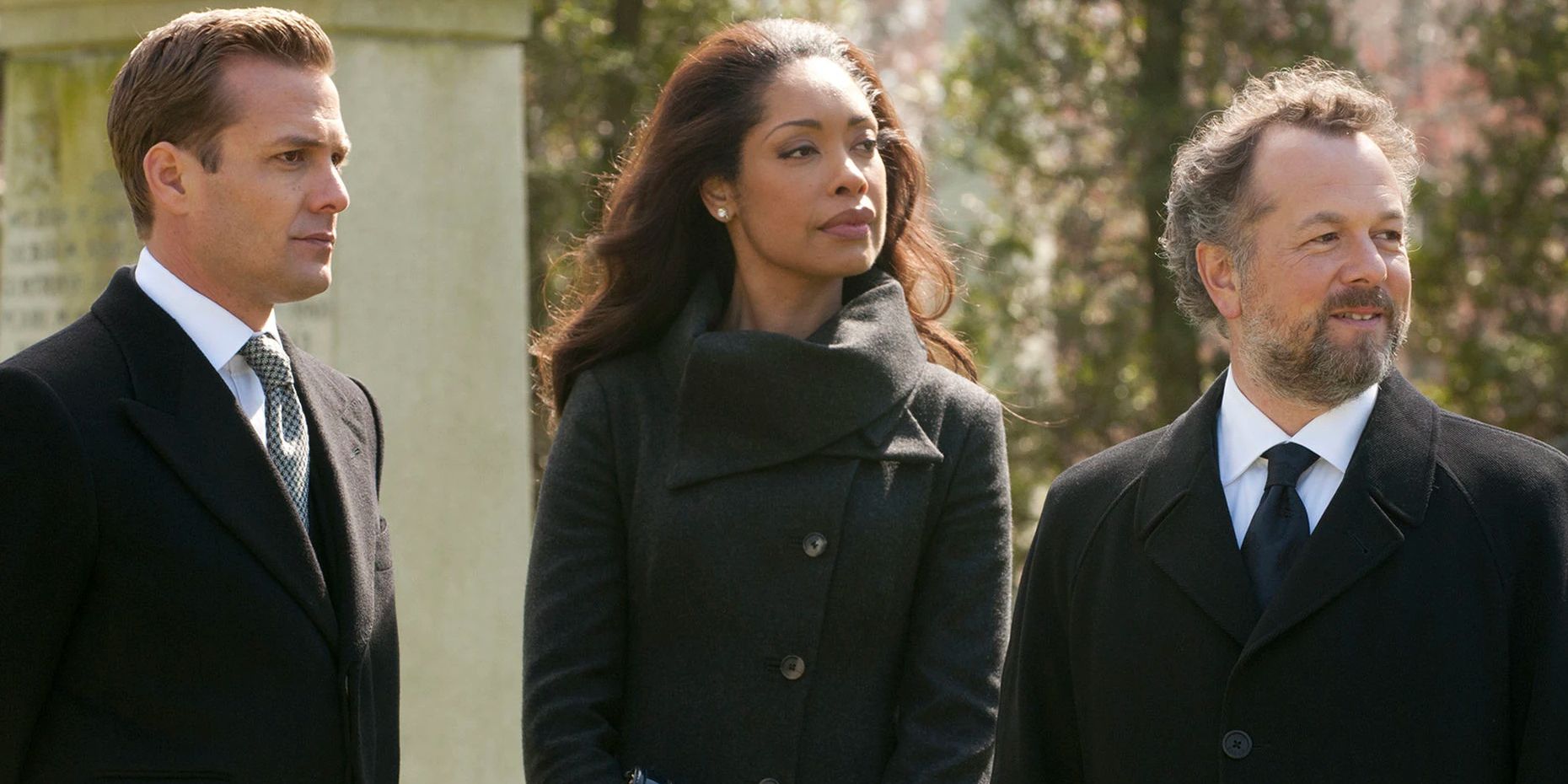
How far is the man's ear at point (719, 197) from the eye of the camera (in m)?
3.76

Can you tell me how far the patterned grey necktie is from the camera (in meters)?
3.16

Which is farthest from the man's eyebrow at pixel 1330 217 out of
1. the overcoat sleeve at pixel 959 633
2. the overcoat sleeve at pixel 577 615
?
the overcoat sleeve at pixel 577 615

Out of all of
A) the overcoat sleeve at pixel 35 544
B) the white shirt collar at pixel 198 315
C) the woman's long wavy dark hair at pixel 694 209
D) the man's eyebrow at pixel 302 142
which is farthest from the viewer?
the woman's long wavy dark hair at pixel 694 209

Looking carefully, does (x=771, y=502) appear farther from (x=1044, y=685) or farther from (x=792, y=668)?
(x=1044, y=685)

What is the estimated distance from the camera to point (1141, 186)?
9250 mm

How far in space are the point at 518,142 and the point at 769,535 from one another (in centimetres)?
299

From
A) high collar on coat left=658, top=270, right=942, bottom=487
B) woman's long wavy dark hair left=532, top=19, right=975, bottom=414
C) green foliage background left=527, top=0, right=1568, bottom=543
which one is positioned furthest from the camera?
green foliage background left=527, top=0, right=1568, bottom=543

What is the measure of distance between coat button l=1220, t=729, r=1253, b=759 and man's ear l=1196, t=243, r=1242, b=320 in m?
0.70

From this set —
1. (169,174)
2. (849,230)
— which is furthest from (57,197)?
(849,230)

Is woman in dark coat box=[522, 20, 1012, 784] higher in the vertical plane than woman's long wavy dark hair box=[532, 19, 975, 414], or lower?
lower

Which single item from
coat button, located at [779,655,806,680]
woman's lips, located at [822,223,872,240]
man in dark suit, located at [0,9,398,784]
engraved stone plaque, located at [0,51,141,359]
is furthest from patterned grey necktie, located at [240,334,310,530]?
engraved stone plaque, located at [0,51,141,359]

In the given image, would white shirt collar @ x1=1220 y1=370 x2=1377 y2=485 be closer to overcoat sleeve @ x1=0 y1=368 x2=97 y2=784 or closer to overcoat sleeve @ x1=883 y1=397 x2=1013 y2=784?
overcoat sleeve @ x1=883 y1=397 x2=1013 y2=784

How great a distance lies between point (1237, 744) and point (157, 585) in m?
1.61

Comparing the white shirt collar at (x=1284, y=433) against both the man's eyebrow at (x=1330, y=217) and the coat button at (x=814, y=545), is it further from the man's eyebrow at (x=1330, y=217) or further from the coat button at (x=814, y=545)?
the coat button at (x=814, y=545)
